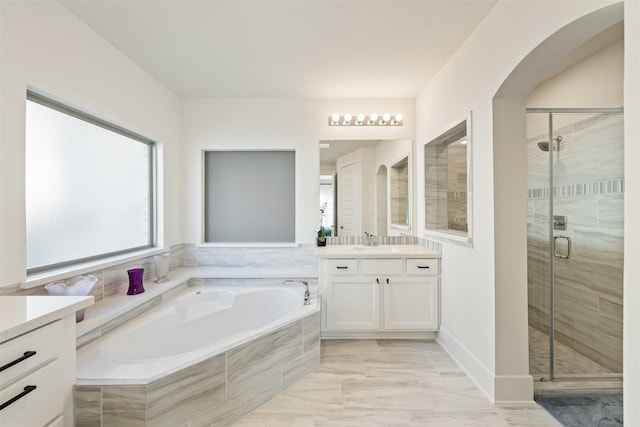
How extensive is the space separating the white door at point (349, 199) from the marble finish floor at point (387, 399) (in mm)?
1319

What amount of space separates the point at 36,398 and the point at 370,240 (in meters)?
2.72

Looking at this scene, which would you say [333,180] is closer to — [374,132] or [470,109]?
[374,132]

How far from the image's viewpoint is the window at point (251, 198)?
3.35 meters

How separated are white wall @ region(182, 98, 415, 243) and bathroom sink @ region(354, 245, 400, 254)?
56 cm

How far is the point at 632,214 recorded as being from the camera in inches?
39.8

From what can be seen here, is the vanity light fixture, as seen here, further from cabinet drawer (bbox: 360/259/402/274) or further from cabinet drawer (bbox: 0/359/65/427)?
cabinet drawer (bbox: 0/359/65/427)

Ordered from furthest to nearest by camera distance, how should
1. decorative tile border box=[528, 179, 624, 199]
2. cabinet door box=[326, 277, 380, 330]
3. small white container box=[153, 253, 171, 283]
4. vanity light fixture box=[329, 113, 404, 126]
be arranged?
vanity light fixture box=[329, 113, 404, 126] < cabinet door box=[326, 277, 380, 330] < small white container box=[153, 253, 171, 283] < decorative tile border box=[528, 179, 624, 199]

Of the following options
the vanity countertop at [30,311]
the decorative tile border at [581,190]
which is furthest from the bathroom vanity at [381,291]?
the vanity countertop at [30,311]

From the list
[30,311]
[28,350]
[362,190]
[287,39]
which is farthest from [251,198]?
[28,350]

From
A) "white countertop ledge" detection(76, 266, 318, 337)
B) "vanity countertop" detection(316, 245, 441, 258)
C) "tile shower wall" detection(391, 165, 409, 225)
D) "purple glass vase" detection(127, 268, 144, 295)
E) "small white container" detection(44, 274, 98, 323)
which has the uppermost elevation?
"tile shower wall" detection(391, 165, 409, 225)

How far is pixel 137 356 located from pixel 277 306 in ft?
3.78

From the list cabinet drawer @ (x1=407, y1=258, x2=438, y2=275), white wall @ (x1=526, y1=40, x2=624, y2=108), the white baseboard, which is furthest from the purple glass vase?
white wall @ (x1=526, y1=40, x2=624, y2=108)

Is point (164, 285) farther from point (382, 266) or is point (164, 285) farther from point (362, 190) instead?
point (362, 190)

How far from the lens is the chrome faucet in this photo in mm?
3225
